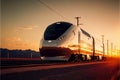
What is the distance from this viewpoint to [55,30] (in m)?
28.6

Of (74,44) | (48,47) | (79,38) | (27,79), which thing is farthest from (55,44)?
(27,79)

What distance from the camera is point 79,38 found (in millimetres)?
31594

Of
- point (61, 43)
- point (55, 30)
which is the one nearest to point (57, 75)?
point (61, 43)

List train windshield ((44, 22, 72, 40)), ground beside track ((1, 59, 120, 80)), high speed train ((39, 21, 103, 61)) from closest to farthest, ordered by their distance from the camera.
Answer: ground beside track ((1, 59, 120, 80)), high speed train ((39, 21, 103, 61)), train windshield ((44, 22, 72, 40))

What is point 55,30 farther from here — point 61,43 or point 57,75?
point 57,75

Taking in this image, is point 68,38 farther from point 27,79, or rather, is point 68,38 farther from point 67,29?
point 27,79

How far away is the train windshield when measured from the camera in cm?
2789

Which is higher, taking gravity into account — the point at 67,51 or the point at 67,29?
the point at 67,29

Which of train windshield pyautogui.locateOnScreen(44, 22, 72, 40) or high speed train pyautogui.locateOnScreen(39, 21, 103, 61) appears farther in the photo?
train windshield pyautogui.locateOnScreen(44, 22, 72, 40)

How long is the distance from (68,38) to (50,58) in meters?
2.90

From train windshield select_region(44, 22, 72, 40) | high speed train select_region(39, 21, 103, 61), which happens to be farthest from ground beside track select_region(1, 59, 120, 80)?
train windshield select_region(44, 22, 72, 40)

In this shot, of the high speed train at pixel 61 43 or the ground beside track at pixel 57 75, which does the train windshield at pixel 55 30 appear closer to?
the high speed train at pixel 61 43

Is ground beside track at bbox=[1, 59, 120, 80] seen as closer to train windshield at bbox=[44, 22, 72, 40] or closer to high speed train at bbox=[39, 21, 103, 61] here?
high speed train at bbox=[39, 21, 103, 61]

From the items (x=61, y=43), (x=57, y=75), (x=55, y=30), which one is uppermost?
(x=55, y=30)
